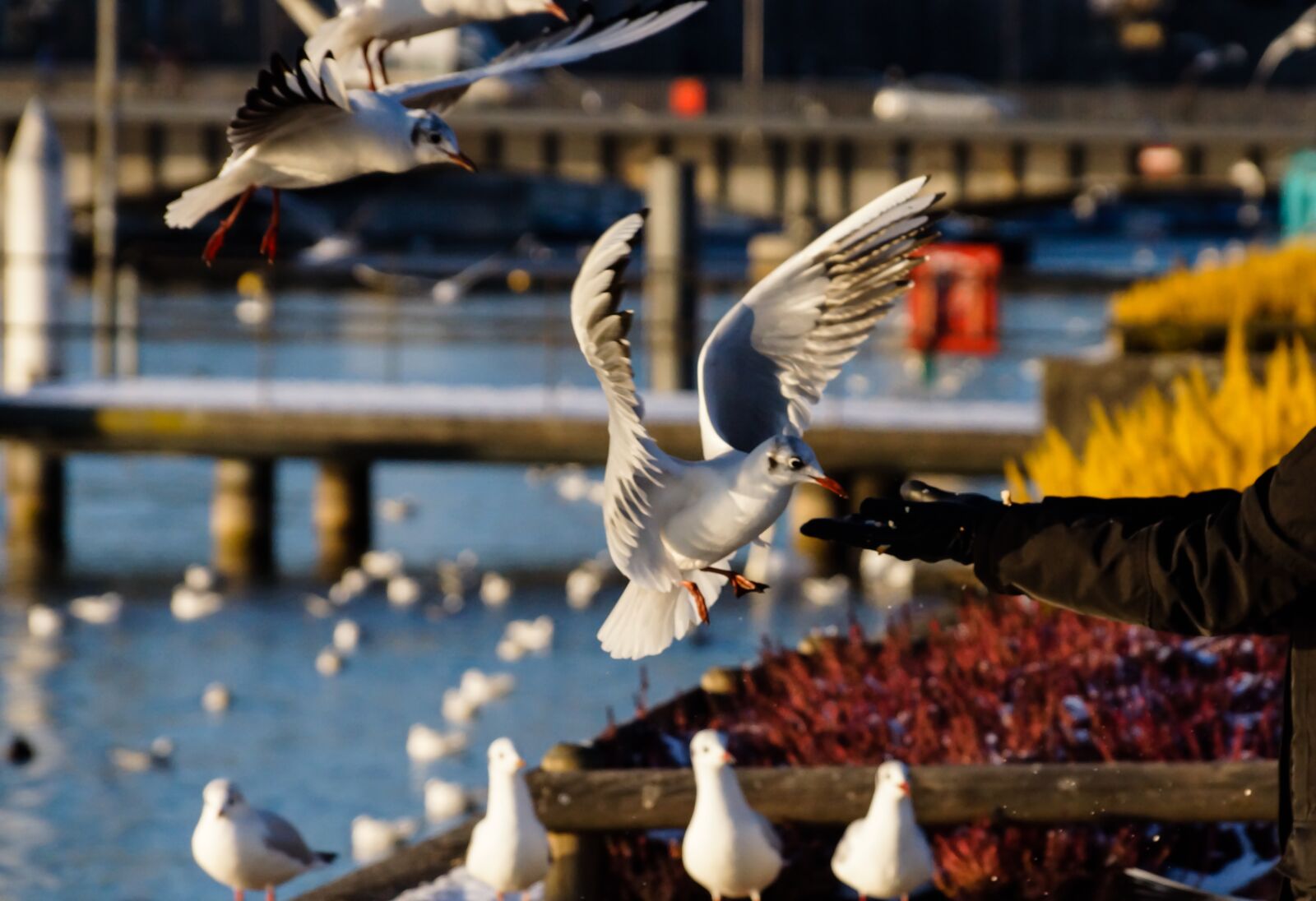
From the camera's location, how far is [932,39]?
104750 mm

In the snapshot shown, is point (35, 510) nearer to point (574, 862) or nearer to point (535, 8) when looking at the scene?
point (574, 862)

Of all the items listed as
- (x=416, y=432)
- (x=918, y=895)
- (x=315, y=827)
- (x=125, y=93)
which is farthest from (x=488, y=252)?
(x=918, y=895)

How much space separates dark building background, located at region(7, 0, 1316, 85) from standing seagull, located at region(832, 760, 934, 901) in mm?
82408

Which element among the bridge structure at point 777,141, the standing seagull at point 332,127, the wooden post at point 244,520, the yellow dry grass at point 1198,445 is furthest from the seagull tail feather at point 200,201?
the bridge structure at point 777,141

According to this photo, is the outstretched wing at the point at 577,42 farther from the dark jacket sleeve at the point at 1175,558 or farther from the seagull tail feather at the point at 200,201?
the dark jacket sleeve at the point at 1175,558

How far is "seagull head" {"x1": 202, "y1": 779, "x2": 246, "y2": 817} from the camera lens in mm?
8266

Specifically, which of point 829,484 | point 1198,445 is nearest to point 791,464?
point 829,484

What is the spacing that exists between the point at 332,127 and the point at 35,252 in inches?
878

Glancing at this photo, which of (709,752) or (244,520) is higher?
(709,752)

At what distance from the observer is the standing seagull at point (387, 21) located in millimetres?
2789

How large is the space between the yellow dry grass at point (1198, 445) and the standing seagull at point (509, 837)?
128 inches

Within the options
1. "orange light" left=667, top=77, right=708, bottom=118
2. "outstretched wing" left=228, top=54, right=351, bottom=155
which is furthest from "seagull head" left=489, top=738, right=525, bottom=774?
"orange light" left=667, top=77, right=708, bottom=118

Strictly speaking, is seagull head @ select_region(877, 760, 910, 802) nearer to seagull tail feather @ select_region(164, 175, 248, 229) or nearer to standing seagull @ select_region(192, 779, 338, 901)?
standing seagull @ select_region(192, 779, 338, 901)

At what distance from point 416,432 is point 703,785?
1454 cm
